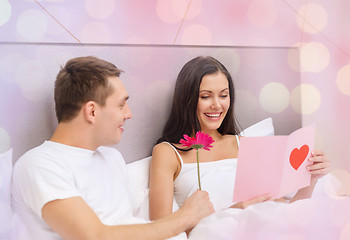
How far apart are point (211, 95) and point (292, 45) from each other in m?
0.61

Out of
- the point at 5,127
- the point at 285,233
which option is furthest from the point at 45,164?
the point at 285,233

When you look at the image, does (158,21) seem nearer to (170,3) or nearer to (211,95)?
(170,3)

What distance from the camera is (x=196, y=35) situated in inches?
57.2

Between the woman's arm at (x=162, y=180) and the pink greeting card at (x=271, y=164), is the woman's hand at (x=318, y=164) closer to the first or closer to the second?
the pink greeting card at (x=271, y=164)

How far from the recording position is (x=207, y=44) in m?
1.47

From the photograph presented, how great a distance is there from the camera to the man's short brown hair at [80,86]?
0.93 meters

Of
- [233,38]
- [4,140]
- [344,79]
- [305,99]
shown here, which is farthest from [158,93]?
[344,79]

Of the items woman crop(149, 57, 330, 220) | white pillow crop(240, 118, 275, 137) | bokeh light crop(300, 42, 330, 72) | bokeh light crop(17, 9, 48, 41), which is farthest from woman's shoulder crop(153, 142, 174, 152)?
bokeh light crop(300, 42, 330, 72)

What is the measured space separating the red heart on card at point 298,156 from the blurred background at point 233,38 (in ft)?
1.65

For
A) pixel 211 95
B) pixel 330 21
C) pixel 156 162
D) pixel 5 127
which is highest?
pixel 330 21

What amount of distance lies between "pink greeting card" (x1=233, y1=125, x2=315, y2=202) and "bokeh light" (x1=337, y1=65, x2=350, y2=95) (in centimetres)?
70

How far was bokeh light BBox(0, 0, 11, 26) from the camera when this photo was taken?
107 centimetres

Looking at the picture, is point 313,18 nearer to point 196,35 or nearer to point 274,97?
point 274,97

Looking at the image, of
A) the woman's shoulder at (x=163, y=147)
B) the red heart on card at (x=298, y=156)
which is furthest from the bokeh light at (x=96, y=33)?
the red heart on card at (x=298, y=156)
